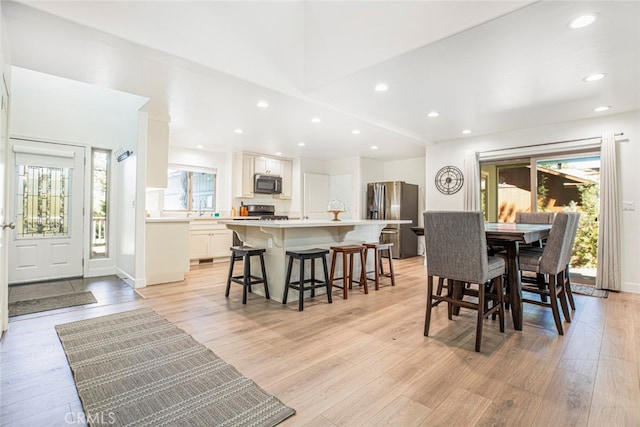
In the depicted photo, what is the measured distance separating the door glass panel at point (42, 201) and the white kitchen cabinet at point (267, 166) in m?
3.32

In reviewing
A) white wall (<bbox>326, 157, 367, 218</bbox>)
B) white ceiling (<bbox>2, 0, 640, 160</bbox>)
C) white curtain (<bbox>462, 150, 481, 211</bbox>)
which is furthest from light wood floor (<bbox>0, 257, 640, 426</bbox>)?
white wall (<bbox>326, 157, 367, 218</bbox>)

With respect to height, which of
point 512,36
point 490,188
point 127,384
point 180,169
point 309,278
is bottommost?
point 127,384

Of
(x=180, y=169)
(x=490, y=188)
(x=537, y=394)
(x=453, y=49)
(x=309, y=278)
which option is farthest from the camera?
(x=180, y=169)

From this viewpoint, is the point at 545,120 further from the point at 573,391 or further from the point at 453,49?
the point at 573,391

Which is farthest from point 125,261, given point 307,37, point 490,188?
point 490,188

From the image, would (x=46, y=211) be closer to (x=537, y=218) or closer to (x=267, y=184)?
(x=267, y=184)

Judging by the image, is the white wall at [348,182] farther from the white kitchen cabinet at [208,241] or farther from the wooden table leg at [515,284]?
the wooden table leg at [515,284]

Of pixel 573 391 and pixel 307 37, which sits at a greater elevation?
pixel 307 37

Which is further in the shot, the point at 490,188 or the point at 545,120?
the point at 490,188

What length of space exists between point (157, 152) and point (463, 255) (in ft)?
13.5

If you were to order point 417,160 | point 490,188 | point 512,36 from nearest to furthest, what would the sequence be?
point 512,36, point 490,188, point 417,160

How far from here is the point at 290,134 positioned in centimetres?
531

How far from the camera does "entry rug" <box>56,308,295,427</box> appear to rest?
155cm

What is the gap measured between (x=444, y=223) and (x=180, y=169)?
220 inches
